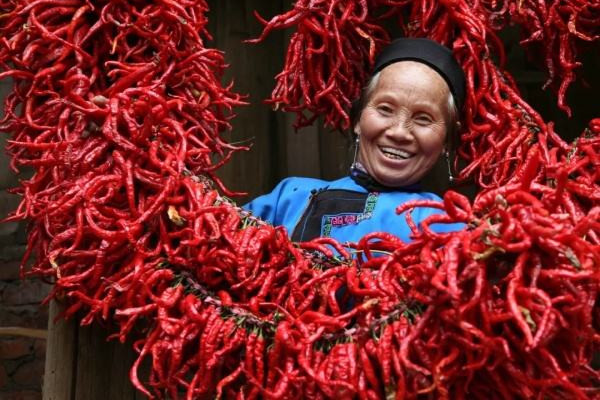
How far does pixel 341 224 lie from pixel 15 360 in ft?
6.13

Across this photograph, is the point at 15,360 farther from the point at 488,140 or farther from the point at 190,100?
the point at 488,140

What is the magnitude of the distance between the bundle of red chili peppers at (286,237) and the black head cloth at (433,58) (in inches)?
1.7

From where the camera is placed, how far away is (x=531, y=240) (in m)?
1.55

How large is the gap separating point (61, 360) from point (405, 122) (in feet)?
3.88

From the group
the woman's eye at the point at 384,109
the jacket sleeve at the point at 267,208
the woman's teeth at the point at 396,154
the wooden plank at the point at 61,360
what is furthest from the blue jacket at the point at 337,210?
the wooden plank at the point at 61,360

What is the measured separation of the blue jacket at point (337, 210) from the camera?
237 centimetres

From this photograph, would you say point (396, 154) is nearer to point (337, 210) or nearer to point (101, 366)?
point (337, 210)

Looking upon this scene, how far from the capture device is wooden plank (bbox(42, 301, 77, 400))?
2.39 meters

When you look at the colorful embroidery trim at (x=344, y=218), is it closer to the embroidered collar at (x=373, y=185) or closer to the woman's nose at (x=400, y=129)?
the embroidered collar at (x=373, y=185)

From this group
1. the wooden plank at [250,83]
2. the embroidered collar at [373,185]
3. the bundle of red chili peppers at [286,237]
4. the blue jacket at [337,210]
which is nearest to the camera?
the bundle of red chili peppers at [286,237]

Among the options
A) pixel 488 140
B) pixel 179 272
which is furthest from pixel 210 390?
pixel 488 140

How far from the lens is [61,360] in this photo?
2402 millimetres

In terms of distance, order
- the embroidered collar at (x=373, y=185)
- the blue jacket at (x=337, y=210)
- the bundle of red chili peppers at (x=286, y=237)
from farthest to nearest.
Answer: the embroidered collar at (x=373, y=185) → the blue jacket at (x=337, y=210) → the bundle of red chili peppers at (x=286, y=237)

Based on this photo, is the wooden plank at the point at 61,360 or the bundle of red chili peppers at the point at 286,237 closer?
the bundle of red chili peppers at the point at 286,237
